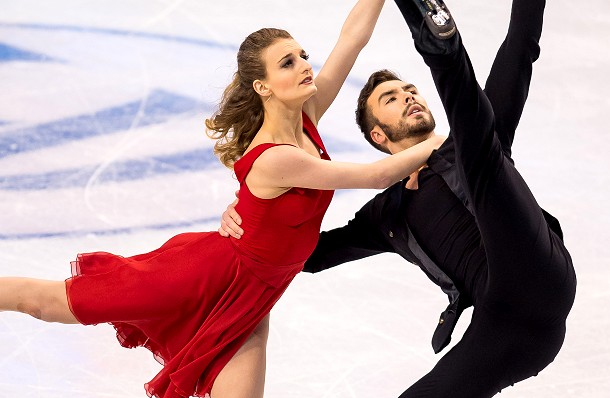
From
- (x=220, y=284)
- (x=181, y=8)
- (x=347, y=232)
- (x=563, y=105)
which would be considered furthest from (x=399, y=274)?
(x=181, y=8)

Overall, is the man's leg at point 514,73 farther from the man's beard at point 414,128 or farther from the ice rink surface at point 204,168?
the ice rink surface at point 204,168

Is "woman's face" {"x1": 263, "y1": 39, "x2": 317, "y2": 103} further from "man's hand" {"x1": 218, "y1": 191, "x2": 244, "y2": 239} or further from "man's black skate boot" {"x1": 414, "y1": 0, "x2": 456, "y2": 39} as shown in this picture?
"man's black skate boot" {"x1": 414, "y1": 0, "x2": 456, "y2": 39}

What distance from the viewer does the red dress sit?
152 inches

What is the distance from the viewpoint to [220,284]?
3.97m

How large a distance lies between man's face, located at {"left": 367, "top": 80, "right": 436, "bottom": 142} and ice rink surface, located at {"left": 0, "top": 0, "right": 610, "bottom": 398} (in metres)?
1.03

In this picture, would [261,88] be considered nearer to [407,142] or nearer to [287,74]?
[287,74]

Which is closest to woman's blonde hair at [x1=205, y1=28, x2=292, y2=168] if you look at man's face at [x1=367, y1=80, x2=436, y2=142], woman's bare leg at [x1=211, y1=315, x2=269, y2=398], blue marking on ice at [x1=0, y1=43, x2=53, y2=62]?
man's face at [x1=367, y1=80, x2=436, y2=142]

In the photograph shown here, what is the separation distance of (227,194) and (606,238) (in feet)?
6.65

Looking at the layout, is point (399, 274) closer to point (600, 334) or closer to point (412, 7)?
point (600, 334)

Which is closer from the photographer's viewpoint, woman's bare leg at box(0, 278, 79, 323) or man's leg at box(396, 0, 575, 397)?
man's leg at box(396, 0, 575, 397)

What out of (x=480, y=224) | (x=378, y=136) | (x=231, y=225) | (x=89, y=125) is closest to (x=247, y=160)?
(x=231, y=225)

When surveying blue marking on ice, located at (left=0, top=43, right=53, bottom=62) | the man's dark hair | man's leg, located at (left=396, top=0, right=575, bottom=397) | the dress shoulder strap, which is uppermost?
blue marking on ice, located at (left=0, top=43, right=53, bottom=62)

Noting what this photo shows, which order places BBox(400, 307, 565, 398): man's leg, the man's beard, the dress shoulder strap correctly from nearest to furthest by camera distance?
BBox(400, 307, 565, 398): man's leg < the dress shoulder strap < the man's beard

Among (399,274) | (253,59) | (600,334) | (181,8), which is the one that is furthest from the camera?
(181,8)
